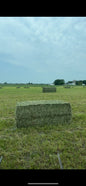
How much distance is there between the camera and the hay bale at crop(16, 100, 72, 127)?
427 cm

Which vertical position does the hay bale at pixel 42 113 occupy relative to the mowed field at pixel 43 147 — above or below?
above

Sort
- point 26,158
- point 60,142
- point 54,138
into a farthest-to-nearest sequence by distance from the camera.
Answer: point 54,138 → point 60,142 → point 26,158

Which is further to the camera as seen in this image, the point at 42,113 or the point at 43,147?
the point at 42,113

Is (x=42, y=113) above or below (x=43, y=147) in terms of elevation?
above

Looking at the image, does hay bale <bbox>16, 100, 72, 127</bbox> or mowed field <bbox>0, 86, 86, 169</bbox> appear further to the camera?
hay bale <bbox>16, 100, 72, 127</bbox>

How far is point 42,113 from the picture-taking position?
14.3 ft

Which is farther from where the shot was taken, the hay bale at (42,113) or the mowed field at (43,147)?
the hay bale at (42,113)

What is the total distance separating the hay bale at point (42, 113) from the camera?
4266mm

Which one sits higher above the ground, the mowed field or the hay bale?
the hay bale

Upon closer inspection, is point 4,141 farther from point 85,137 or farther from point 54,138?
point 85,137
